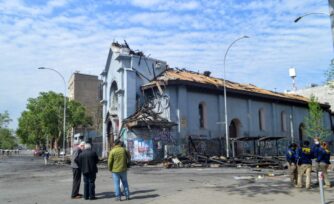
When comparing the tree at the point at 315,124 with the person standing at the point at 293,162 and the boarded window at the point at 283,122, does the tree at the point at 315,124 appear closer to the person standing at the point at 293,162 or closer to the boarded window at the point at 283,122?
the boarded window at the point at 283,122

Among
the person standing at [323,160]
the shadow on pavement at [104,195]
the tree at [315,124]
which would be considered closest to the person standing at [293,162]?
the person standing at [323,160]

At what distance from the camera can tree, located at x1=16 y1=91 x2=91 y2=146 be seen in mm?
58531

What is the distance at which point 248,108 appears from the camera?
4016cm

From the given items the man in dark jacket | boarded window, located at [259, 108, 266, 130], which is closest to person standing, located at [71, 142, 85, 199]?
the man in dark jacket

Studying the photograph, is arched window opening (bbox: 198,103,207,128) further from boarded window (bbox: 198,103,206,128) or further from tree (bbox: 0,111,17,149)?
tree (bbox: 0,111,17,149)

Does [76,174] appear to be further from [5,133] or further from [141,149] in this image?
[5,133]

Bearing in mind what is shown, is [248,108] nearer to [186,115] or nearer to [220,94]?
[220,94]

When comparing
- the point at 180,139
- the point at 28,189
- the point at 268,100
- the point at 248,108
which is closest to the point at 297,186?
the point at 28,189

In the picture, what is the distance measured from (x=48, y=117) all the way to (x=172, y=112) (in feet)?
101

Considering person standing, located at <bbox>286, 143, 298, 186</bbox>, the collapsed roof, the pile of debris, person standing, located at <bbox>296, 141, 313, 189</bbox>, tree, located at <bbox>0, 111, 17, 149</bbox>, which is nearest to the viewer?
person standing, located at <bbox>296, 141, 313, 189</bbox>

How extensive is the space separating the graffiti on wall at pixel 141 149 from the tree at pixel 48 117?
29358mm

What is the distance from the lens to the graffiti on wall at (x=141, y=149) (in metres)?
32.2

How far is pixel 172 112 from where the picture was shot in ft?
110

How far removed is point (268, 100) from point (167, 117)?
47.9 feet
